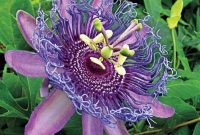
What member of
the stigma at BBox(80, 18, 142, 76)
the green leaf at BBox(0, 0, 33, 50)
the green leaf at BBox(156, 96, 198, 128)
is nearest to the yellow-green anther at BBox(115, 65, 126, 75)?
the stigma at BBox(80, 18, 142, 76)

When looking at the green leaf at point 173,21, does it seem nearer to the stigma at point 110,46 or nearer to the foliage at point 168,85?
the foliage at point 168,85

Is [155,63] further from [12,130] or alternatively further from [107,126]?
[12,130]

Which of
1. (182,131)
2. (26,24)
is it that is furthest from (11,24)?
(182,131)

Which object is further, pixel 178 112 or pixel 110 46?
pixel 178 112

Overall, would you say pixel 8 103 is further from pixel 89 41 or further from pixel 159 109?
pixel 159 109

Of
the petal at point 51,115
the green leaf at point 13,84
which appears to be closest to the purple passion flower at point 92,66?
the petal at point 51,115

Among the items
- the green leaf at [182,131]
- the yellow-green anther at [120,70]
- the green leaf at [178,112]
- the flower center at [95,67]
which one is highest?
the yellow-green anther at [120,70]
